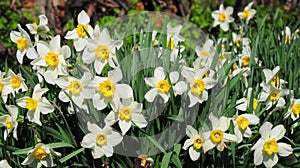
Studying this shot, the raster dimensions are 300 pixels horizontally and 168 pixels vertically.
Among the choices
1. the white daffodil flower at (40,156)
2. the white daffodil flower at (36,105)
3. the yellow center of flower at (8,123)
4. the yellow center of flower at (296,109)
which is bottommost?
the white daffodil flower at (40,156)

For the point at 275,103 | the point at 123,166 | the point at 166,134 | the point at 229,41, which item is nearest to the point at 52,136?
the point at 123,166

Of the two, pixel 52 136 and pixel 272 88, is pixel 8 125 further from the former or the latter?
pixel 272 88

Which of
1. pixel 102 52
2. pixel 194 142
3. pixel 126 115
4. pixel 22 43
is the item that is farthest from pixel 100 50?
pixel 194 142

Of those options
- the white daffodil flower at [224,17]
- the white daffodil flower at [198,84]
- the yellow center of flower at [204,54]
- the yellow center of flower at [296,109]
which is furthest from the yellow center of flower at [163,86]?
the white daffodil flower at [224,17]

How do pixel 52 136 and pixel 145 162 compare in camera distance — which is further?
pixel 52 136

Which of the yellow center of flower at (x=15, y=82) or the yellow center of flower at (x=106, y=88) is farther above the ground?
the yellow center of flower at (x=15, y=82)

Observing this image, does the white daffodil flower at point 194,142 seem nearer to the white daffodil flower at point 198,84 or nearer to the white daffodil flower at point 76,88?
the white daffodil flower at point 198,84

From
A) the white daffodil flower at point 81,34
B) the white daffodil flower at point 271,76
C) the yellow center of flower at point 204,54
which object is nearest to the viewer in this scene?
the white daffodil flower at point 81,34
